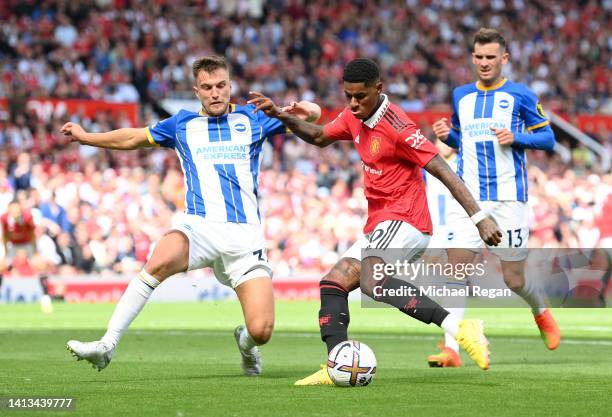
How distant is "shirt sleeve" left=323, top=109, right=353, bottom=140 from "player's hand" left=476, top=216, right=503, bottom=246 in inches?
57.5

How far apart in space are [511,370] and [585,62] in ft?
87.8

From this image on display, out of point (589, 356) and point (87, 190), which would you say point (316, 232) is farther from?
point (589, 356)

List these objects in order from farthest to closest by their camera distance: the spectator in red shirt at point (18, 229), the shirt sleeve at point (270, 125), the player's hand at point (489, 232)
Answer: the spectator in red shirt at point (18, 229)
the shirt sleeve at point (270, 125)
the player's hand at point (489, 232)

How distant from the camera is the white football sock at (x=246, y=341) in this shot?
9141 mm

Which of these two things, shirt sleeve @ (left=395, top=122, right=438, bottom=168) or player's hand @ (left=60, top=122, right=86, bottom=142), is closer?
shirt sleeve @ (left=395, top=122, right=438, bottom=168)

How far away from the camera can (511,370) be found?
961cm

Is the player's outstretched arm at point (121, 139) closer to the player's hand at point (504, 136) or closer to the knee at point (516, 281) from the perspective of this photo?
the player's hand at point (504, 136)

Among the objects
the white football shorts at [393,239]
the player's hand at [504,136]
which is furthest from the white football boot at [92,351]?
the player's hand at [504,136]

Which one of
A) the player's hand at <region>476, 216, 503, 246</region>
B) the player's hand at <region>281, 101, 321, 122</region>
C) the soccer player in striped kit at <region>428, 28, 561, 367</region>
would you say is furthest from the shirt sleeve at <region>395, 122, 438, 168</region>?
the soccer player in striped kit at <region>428, 28, 561, 367</region>

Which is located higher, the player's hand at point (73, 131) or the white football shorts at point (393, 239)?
the player's hand at point (73, 131)

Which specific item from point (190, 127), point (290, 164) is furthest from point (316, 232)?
point (190, 127)

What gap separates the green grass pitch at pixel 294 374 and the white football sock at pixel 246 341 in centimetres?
23

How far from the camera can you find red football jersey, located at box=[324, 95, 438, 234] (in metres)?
8.47

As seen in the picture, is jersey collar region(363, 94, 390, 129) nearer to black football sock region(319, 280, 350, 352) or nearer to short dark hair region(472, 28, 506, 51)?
black football sock region(319, 280, 350, 352)
